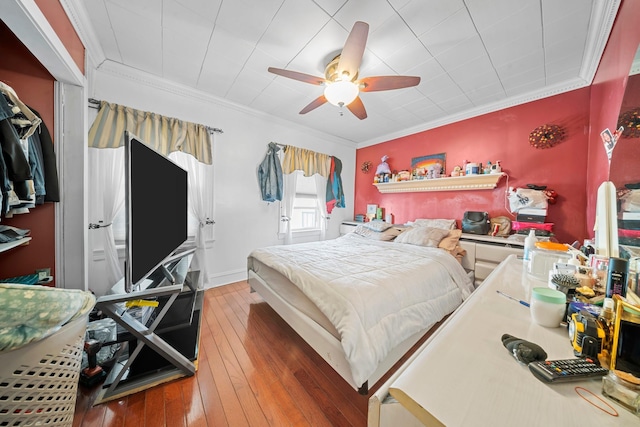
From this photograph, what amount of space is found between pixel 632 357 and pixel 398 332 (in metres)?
1.00

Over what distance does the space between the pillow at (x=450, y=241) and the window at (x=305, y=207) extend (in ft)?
7.23

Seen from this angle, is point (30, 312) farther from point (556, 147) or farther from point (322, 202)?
point (556, 147)

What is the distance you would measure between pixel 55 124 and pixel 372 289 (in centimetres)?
270

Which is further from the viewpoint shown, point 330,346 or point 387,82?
point 387,82

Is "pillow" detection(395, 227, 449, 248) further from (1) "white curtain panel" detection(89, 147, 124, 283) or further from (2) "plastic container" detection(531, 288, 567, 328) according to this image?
(1) "white curtain panel" detection(89, 147, 124, 283)

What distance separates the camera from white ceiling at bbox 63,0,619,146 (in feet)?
4.91

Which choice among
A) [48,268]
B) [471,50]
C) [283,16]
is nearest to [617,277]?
[471,50]

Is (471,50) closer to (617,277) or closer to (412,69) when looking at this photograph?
(412,69)

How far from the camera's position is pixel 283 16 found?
157 cm

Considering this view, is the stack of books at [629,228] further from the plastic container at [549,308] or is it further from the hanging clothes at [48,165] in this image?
the hanging clothes at [48,165]

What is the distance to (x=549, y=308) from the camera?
2.33 feet

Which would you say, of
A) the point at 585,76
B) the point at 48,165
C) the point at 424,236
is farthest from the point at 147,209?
the point at 585,76

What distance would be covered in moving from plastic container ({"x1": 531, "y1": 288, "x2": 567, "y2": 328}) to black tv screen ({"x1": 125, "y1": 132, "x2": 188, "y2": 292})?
1750 millimetres

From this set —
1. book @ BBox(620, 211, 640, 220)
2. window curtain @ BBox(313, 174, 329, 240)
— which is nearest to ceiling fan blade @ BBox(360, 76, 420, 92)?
book @ BBox(620, 211, 640, 220)
